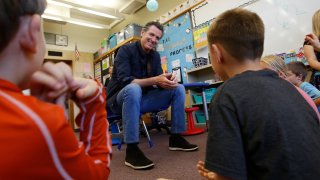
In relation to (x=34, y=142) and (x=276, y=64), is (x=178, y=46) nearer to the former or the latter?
(x=276, y=64)

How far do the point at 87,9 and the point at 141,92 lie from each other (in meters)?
4.10

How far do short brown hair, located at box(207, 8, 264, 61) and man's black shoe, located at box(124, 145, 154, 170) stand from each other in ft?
2.90

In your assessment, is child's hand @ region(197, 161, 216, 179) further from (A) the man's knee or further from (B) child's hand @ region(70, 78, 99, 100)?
(A) the man's knee

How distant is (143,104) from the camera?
197 centimetres

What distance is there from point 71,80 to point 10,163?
Answer: 0.16 meters

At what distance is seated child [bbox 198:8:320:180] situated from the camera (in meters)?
0.58

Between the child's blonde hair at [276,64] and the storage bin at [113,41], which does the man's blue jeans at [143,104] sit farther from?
the storage bin at [113,41]

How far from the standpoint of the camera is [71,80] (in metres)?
0.43

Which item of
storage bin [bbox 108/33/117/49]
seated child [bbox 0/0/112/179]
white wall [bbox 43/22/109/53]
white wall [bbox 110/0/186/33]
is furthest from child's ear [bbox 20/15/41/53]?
white wall [bbox 43/22/109/53]

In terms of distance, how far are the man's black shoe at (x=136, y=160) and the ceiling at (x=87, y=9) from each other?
4308mm

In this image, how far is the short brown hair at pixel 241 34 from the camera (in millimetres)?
795

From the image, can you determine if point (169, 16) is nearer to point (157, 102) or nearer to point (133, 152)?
point (157, 102)

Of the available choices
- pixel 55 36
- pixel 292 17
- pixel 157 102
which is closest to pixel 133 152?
pixel 157 102

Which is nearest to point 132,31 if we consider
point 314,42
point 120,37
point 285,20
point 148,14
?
point 120,37
